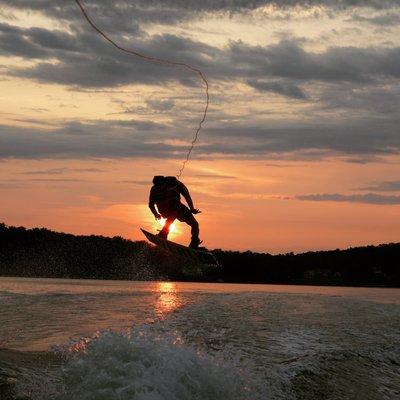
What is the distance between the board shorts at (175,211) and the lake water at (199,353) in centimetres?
363

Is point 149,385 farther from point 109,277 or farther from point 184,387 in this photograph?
point 109,277

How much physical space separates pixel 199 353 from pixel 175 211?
28.7 ft

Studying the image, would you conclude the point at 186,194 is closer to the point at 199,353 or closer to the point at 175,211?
the point at 175,211

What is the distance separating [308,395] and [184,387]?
10.8 ft

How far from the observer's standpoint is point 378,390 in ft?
48.5

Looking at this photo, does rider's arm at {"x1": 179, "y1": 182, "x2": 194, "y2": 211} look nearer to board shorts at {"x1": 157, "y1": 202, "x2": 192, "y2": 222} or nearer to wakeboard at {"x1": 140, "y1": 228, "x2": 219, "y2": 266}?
board shorts at {"x1": 157, "y1": 202, "x2": 192, "y2": 222}

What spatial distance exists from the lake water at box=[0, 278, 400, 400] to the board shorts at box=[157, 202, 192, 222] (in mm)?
3633

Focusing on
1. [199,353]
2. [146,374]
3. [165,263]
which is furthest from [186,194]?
[165,263]

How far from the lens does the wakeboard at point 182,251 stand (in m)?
22.4

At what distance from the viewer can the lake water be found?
1153cm

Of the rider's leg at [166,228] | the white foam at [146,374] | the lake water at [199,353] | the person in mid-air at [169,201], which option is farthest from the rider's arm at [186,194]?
the white foam at [146,374]

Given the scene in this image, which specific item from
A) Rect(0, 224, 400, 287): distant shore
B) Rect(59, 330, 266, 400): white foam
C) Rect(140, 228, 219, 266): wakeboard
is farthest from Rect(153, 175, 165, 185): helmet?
Rect(0, 224, 400, 287): distant shore

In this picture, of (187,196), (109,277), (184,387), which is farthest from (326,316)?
(109,277)

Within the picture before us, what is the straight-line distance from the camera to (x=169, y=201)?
2178 centimetres
